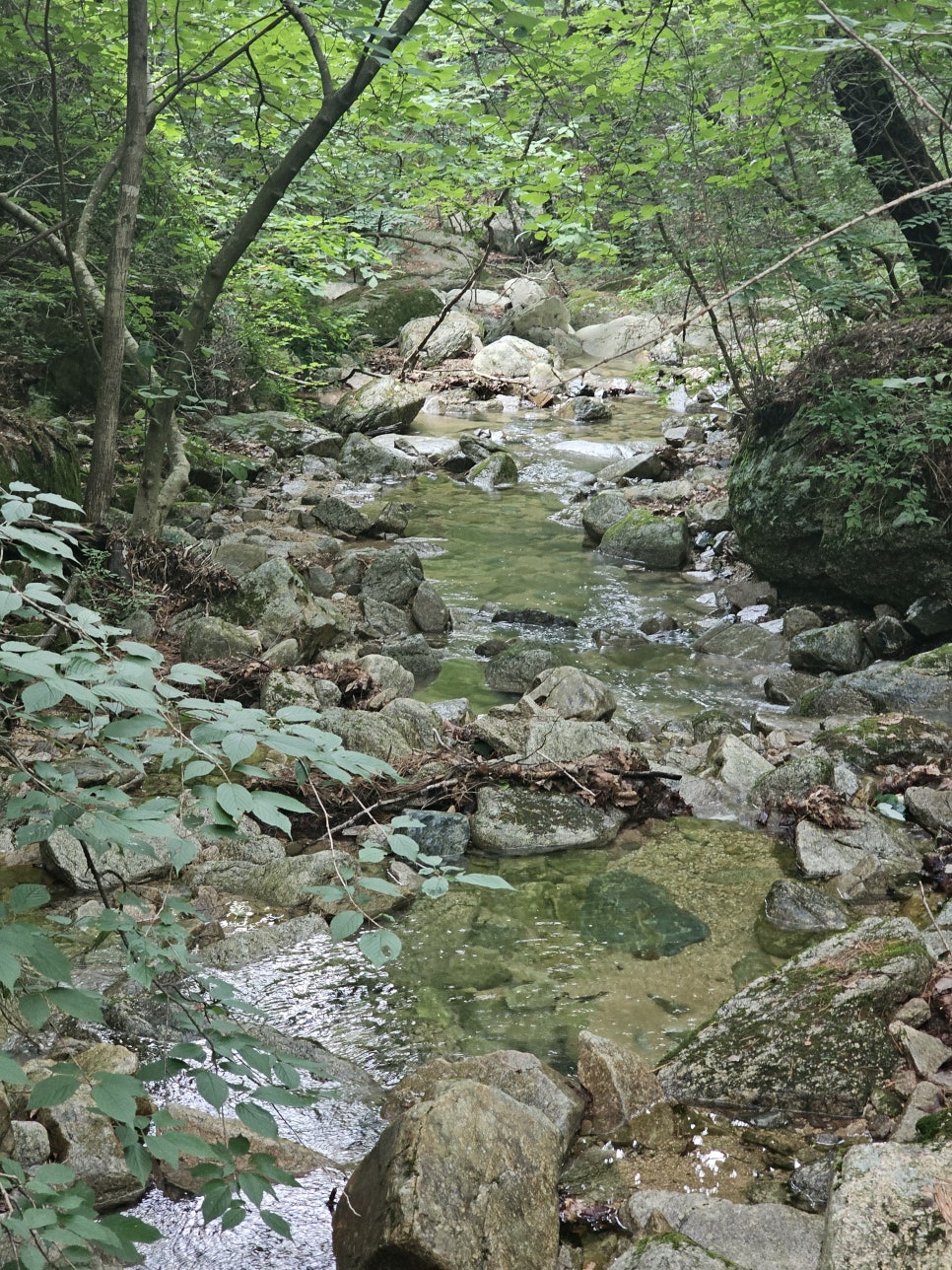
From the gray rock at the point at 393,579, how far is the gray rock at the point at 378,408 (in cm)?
767

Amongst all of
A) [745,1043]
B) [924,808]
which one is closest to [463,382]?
Result: [924,808]

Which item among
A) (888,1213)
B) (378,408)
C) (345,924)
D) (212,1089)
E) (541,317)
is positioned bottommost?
(888,1213)

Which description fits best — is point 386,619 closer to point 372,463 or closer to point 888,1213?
point 372,463

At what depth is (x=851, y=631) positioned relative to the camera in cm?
797

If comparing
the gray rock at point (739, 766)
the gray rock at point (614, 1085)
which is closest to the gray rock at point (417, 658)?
the gray rock at point (739, 766)

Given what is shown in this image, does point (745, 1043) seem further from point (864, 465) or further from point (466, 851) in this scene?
point (864, 465)

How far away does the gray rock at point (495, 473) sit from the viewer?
561 inches

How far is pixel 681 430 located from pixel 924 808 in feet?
38.6

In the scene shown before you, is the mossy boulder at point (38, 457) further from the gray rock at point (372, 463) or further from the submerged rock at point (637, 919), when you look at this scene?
the gray rock at point (372, 463)

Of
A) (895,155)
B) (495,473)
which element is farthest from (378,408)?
(895,155)

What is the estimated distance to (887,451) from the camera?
8023 mm

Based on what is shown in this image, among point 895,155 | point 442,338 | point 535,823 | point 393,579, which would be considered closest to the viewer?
point 535,823

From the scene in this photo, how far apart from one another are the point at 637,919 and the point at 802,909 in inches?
28.9

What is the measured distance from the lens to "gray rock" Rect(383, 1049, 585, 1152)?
9.71 feet
